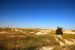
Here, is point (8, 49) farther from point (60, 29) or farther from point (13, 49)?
point (60, 29)

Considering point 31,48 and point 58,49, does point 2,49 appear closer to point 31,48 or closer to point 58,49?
point 31,48

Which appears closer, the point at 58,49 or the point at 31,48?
the point at 58,49

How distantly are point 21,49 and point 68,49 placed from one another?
3.50 metres

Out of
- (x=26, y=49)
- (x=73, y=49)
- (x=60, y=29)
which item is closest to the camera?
(x=73, y=49)

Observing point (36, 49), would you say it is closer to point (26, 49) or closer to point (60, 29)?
point (26, 49)

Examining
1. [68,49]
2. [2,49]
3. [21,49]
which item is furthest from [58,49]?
[2,49]

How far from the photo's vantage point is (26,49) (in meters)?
9.57

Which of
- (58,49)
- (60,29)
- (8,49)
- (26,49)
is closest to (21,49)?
(26,49)

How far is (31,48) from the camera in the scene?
9.86m

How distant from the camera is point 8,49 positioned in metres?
9.99

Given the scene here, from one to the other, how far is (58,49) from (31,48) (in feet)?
7.08

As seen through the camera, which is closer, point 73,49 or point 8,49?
point 73,49

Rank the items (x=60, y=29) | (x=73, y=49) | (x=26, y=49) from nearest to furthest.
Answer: (x=73, y=49), (x=26, y=49), (x=60, y=29)

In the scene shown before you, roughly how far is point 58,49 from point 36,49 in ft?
5.66
